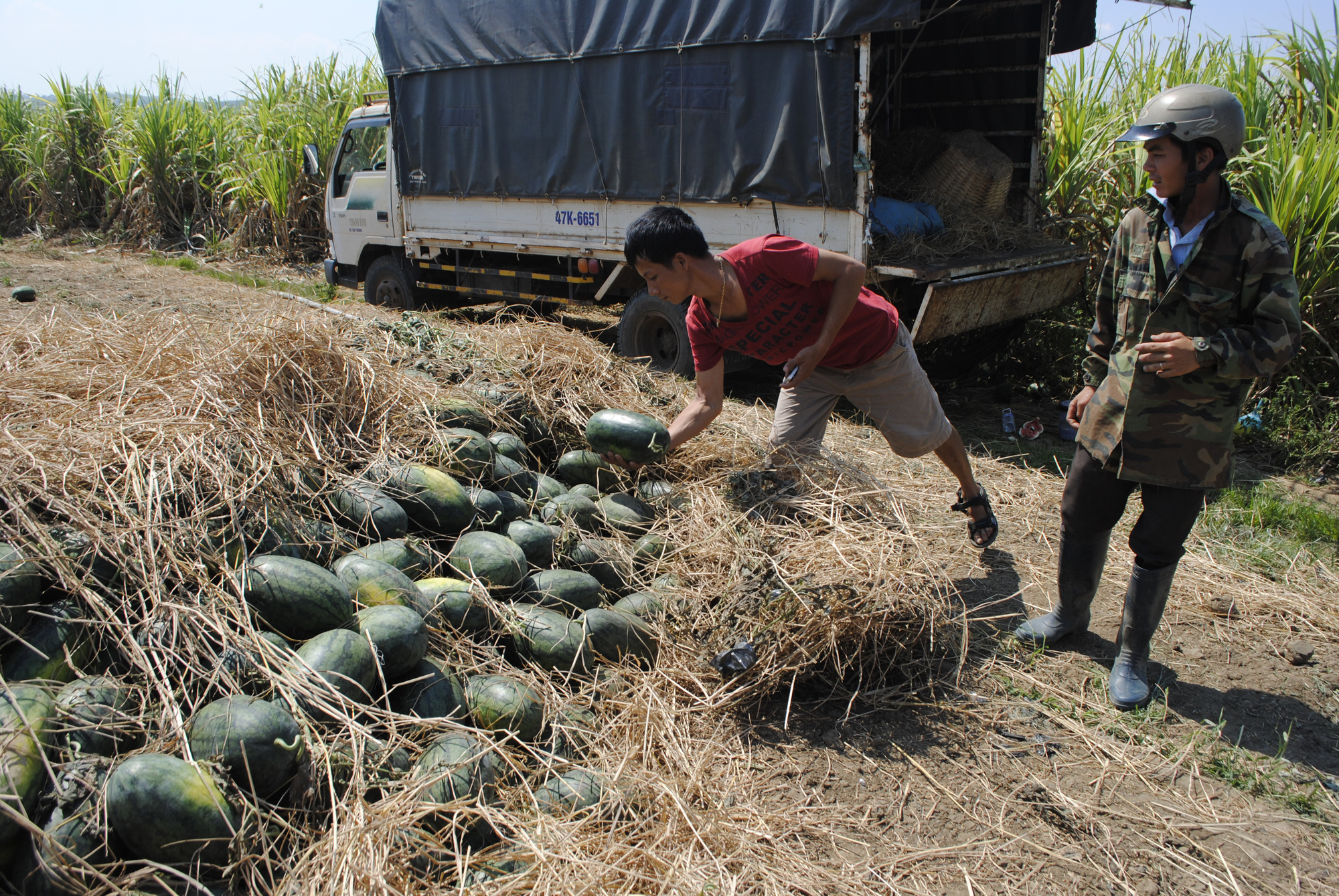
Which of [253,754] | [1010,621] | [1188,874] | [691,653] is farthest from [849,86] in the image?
[253,754]

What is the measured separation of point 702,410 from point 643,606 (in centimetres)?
120

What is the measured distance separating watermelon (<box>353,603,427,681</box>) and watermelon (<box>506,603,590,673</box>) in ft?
1.52

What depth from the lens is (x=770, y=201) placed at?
284 inches

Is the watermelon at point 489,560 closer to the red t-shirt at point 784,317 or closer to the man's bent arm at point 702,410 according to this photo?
the man's bent arm at point 702,410

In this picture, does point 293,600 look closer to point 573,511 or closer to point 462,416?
point 573,511

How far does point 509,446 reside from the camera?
14.5ft

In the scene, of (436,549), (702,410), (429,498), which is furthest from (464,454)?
(702,410)

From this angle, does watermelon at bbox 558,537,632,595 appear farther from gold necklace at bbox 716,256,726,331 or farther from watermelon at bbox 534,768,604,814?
gold necklace at bbox 716,256,726,331

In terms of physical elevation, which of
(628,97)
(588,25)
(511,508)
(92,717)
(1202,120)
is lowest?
(92,717)

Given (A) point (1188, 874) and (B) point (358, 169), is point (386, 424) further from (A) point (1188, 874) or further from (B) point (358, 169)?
(B) point (358, 169)

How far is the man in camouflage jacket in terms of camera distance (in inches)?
120

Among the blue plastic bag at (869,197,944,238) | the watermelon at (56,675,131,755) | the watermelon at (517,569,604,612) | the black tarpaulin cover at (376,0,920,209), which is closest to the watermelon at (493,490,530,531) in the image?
the watermelon at (517,569,604,612)

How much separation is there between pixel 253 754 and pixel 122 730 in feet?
1.39

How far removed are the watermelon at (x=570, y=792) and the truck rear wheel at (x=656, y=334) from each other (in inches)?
217
